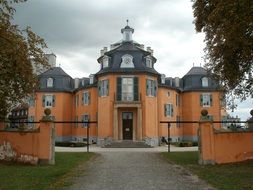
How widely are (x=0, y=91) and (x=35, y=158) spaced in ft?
16.4

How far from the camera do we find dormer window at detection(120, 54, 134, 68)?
4059 cm

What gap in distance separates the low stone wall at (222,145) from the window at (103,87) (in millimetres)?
23006

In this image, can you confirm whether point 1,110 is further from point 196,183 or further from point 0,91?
point 196,183

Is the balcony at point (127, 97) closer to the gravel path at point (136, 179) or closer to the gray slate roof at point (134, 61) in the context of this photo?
the gray slate roof at point (134, 61)

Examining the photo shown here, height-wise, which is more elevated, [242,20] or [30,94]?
[242,20]

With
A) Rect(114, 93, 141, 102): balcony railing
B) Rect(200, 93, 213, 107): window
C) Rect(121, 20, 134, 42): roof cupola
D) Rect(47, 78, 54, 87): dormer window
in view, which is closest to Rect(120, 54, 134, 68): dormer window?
Rect(114, 93, 141, 102): balcony railing

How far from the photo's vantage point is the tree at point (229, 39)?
12828 mm

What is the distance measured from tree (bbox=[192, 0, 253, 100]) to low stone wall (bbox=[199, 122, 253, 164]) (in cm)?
248

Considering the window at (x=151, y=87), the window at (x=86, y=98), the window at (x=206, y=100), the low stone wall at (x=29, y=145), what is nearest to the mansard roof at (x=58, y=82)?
the window at (x=86, y=98)

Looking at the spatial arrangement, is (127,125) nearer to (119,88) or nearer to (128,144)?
(128,144)

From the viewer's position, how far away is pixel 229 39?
13.8 meters

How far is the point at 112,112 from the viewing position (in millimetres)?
39156

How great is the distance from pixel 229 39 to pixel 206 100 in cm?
3594

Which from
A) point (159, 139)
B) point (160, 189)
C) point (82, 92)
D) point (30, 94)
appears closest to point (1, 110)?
point (30, 94)
